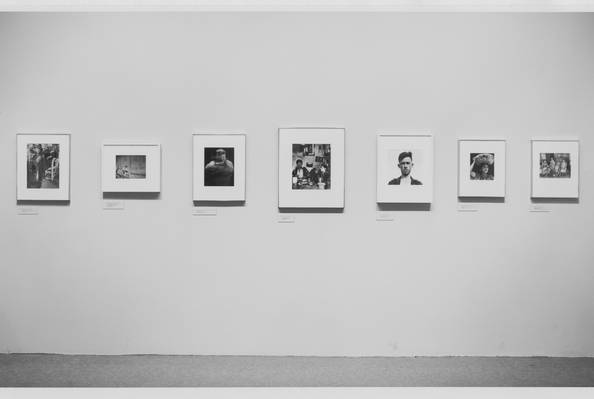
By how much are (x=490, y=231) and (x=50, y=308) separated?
5.67 metres

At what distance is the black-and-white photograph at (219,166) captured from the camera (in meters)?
6.50

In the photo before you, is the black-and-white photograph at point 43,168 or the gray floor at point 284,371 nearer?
the gray floor at point 284,371

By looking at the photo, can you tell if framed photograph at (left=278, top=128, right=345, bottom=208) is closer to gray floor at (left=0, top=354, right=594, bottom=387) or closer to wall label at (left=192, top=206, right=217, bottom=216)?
wall label at (left=192, top=206, right=217, bottom=216)

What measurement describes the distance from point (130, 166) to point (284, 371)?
10.3 ft

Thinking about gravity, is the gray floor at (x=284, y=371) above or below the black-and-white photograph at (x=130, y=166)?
below

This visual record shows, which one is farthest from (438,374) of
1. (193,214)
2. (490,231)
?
(193,214)

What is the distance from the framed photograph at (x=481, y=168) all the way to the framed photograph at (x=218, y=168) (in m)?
2.76

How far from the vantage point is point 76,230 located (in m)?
6.58

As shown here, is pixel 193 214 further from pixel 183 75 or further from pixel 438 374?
pixel 438 374

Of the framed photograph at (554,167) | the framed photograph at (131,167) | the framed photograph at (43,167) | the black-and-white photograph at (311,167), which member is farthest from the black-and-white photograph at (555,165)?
the framed photograph at (43,167)

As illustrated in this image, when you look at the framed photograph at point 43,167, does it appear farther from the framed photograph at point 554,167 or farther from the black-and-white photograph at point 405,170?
the framed photograph at point 554,167

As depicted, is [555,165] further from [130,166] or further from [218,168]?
[130,166]

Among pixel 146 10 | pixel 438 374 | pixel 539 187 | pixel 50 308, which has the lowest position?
pixel 438 374

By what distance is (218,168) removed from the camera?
21.4 ft
